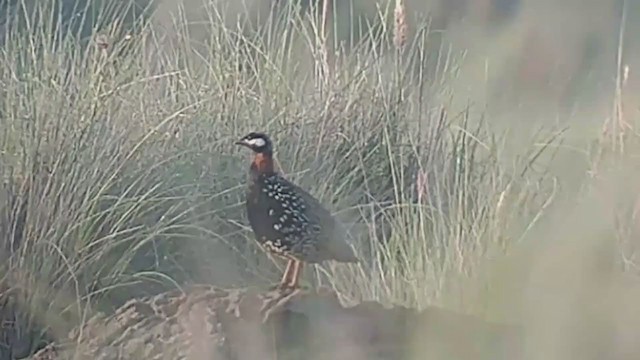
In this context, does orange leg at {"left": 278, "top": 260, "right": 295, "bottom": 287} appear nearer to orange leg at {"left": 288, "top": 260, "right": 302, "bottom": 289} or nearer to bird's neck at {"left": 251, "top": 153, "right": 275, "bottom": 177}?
orange leg at {"left": 288, "top": 260, "right": 302, "bottom": 289}

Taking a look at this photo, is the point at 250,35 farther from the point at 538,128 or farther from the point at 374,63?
the point at 538,128

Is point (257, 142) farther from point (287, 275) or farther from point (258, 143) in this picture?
point (287, 275)

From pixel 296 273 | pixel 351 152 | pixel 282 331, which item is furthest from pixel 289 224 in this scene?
pixel 351 152

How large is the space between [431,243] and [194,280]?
0.47 metres

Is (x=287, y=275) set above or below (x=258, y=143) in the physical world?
below

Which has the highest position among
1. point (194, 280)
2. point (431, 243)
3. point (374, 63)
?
point (374, 63)

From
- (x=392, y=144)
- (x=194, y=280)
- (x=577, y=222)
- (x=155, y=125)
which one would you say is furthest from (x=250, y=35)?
(x=577, y=222)

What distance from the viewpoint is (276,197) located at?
2238 millimetres

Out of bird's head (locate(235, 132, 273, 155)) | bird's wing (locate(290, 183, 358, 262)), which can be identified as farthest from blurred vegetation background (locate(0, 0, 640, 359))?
bird's head (locate(235, 132, 273, 155))

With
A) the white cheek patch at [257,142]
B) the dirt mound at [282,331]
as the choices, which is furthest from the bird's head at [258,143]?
the dirt mound at [282,331]

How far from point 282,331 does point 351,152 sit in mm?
732

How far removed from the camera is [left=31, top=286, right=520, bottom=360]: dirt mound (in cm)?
199

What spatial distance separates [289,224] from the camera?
87.1 inches

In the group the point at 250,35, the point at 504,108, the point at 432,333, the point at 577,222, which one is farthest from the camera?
the point at 250,35
